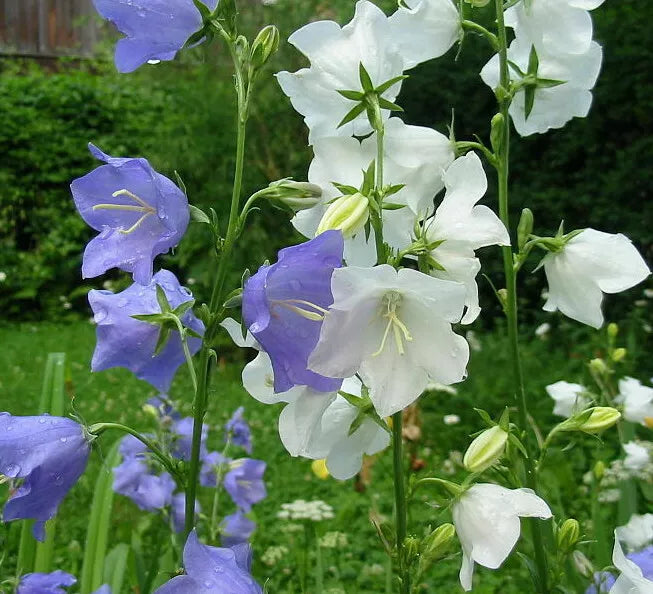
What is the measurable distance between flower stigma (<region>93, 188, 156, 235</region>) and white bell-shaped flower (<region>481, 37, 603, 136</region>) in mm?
572

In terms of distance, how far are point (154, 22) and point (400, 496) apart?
1.99 ft

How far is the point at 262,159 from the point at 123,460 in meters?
3.79

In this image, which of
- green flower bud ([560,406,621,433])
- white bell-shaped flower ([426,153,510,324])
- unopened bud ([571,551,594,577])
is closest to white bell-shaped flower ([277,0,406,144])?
white bell-shaped flower ([426,153,510,324])

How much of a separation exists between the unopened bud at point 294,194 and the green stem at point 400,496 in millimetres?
249

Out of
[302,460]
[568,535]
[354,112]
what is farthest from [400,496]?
[302,460]

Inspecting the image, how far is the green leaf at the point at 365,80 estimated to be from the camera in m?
0.93

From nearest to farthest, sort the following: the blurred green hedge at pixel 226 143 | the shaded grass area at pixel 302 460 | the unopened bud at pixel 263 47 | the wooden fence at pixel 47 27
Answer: the unopened bud at pixel 263 47, the shaded grass area at pixel 302 460, the blurred green hedge at pixel 226 143, the wooden fence at pixel 47 27

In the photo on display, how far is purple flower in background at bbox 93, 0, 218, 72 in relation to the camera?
98 centimetres

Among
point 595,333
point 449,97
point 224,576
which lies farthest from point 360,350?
point 449,97

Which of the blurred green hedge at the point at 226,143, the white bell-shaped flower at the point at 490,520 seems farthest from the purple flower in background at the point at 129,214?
the blurred green hedge at the point at 226,143

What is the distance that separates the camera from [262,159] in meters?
5.67

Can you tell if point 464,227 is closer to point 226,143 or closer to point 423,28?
point 423,28

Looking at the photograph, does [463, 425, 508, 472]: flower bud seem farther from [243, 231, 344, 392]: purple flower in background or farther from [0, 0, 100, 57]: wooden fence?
[0, 0, 100, 57]: wooden fence

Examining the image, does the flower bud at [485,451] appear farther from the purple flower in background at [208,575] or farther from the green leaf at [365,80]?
the green leaf at [365,80]
